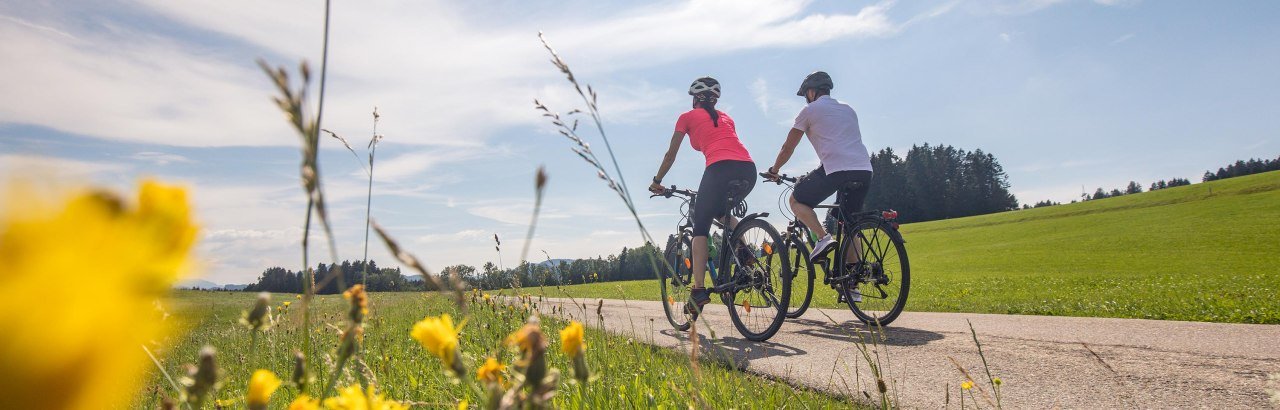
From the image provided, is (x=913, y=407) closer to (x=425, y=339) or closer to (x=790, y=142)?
(x=425, y=339)

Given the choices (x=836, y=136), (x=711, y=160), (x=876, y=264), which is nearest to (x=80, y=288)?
(x=711, y=160)

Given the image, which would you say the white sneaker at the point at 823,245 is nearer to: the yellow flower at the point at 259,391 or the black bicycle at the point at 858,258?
the black bicycle at the point at 858,258

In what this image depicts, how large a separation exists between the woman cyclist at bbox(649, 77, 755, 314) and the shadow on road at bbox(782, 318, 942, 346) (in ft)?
3.42

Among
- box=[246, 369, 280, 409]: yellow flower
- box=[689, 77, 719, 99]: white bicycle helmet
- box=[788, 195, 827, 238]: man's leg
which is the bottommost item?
box=[246, 369, 280, 409]: yellow flower

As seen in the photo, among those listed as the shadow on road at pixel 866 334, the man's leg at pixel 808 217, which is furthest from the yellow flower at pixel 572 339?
the man's leg at pixel 808 217

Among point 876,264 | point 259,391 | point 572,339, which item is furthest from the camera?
point 876,264

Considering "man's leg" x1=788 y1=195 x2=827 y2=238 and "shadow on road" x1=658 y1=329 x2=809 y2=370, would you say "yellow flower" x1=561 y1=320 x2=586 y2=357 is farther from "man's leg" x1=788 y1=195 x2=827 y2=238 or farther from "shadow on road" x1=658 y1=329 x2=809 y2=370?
"man's leg" x1=788 y1=195 x2=827 y2=238

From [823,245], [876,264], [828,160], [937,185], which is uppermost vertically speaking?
[937,185]

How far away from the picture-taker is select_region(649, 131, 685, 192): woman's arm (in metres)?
6.18

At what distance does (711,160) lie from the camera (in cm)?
587

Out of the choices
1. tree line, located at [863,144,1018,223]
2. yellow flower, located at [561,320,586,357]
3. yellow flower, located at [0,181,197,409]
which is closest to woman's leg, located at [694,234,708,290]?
yellow flower, located at [561,320,586,357]

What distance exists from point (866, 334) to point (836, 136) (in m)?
1.76

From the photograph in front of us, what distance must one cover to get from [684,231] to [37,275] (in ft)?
20.7

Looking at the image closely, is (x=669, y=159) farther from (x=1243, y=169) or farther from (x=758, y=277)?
(x=1243, y=169)
